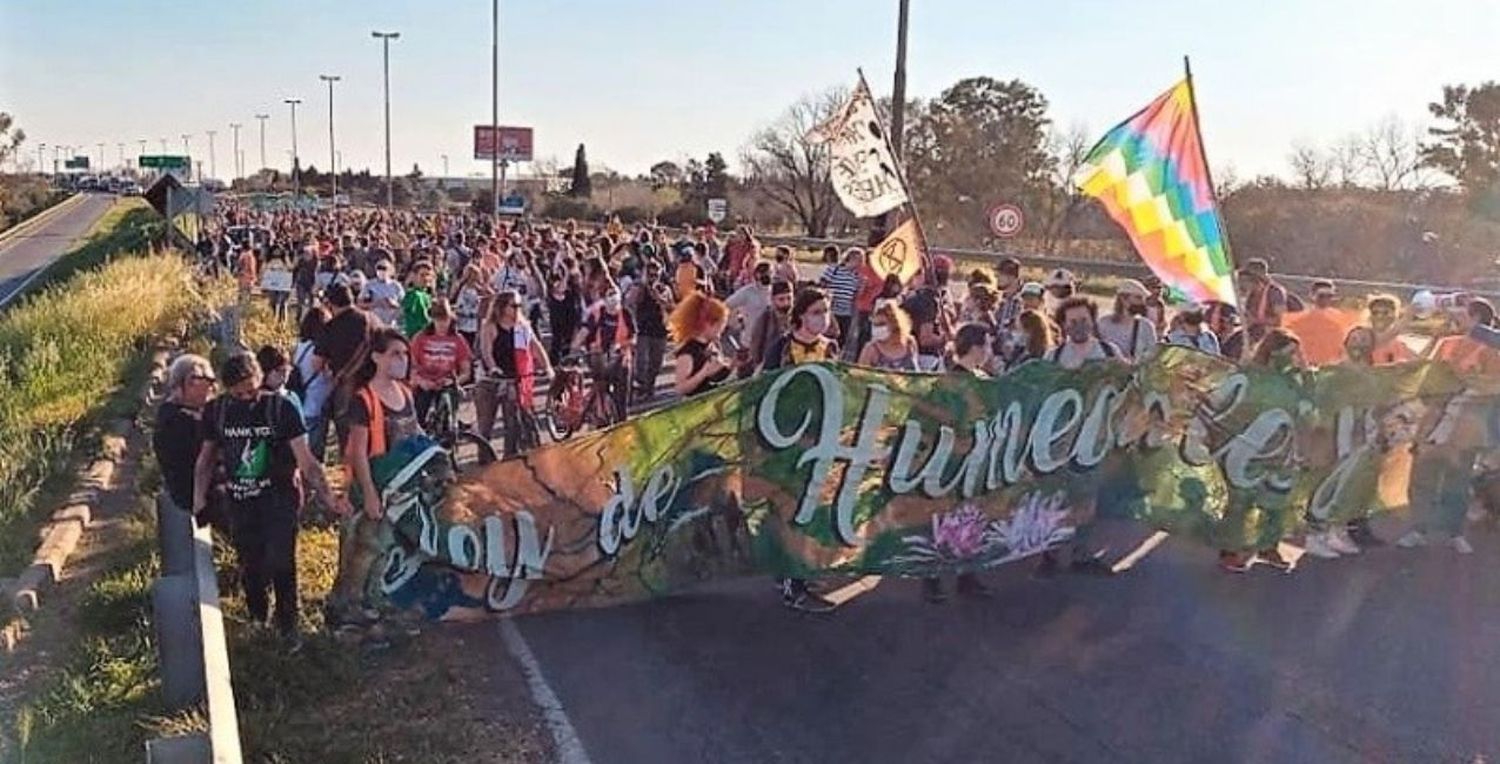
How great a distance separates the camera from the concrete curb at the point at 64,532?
308 inches

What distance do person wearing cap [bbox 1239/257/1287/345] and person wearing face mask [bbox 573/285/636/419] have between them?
201 inches

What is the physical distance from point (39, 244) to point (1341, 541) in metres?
69.0

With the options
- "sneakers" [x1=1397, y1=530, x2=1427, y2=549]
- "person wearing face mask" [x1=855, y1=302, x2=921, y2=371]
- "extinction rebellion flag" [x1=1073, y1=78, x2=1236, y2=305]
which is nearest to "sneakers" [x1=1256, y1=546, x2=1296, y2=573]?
"sneakers" [x1=1397, y1=530, x2=1427, y2=549]

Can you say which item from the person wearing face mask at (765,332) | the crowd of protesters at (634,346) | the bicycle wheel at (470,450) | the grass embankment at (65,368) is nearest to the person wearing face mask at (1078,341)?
the crowd of protesters at (634,346)

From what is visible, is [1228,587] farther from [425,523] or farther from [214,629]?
[214,629]

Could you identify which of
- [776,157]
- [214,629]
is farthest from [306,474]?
[776,157]

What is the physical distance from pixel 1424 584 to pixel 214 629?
22.0 ft

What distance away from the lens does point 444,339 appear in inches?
407

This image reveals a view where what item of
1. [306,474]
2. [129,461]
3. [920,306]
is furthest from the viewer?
[129,461]

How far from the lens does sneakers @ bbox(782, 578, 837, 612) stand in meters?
7.77

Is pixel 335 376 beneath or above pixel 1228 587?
above

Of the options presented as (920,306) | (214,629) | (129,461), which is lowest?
(129,461)

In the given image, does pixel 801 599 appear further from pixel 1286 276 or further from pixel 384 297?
pixel 1286 276

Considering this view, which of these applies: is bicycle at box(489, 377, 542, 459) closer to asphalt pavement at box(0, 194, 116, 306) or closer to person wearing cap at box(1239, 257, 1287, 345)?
person wearing cap at box(1239, 257, 1287, 345)
